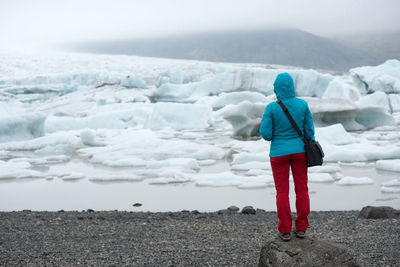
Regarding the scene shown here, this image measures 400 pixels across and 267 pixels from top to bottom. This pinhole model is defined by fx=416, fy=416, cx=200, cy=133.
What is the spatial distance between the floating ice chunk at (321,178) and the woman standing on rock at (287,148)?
3956 millimetres

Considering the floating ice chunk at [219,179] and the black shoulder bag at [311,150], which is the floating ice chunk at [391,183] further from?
the black shoulder bag at [311,150]

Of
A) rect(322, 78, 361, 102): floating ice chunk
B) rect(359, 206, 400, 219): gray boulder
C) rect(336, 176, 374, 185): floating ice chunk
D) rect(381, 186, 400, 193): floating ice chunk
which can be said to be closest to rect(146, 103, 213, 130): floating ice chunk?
rect(322, 78, 361, 102): floating ice chunk

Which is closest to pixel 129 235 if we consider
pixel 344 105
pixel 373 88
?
pixel 344 105

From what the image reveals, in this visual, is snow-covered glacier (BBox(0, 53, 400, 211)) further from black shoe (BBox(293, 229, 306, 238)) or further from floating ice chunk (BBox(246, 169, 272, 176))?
black shoe (BBox(293, 229, 306, 238))

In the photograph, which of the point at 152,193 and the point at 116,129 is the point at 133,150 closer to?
the point at 152,193

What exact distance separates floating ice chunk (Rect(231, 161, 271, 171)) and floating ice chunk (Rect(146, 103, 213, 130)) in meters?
6.84

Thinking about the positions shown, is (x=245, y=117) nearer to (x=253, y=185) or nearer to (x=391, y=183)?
(x=253, y=185)

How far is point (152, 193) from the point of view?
596 centimetres

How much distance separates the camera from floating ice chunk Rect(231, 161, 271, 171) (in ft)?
24.2

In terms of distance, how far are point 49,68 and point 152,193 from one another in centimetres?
3584

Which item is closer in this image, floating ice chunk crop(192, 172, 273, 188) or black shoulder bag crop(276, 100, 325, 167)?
black shoulder bag crop(276, 100, 325, 167)

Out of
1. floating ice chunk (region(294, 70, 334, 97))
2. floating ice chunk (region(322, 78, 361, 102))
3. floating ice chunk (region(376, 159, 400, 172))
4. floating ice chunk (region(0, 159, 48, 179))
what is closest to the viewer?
floating ice chunk (region(376, 159, 400, 172))

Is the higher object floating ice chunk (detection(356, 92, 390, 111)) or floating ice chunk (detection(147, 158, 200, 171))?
floating ice chunk (detection(356, 92, 390, 111))

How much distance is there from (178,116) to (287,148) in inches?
474
